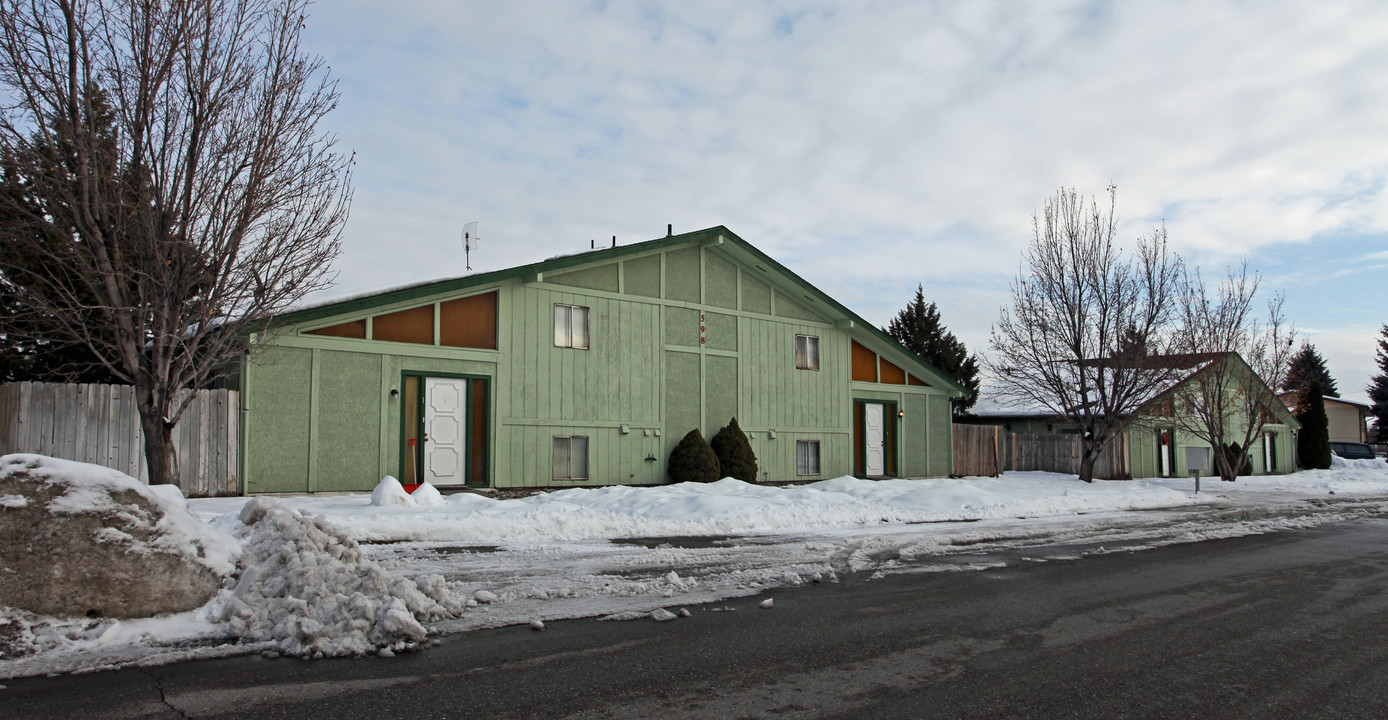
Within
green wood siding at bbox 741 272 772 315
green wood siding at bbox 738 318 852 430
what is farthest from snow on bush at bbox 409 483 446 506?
green wood siding at bbox 741 272 772 315

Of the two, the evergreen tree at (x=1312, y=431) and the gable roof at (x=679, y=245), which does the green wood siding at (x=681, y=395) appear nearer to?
the gable roof at (x=679, y=245)

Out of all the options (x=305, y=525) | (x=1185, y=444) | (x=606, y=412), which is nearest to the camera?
(x=305, y=525)

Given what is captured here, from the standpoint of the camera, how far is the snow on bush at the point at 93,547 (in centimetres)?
576

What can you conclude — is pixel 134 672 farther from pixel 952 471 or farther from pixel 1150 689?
pixel 952 471

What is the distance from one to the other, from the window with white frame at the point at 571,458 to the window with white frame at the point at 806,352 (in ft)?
21.6

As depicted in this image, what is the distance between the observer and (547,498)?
A: 49.4ft

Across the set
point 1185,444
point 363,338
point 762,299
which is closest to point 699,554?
point 363,338

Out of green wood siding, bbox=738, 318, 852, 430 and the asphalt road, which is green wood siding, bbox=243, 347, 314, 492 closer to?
green wood siding, bbox=738, 318, 852, 430

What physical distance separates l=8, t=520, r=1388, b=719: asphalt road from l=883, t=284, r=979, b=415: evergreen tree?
3830cm

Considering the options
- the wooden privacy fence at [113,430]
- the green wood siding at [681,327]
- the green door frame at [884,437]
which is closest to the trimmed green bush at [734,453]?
the green wood siding at [681,327]

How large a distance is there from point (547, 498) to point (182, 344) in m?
5.97

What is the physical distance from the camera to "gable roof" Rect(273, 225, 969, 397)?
15.6m

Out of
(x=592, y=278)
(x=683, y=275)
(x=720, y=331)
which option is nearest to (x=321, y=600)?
(x=592, y=278)

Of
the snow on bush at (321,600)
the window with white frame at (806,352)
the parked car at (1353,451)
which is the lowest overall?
the parked car at (1353,451)
